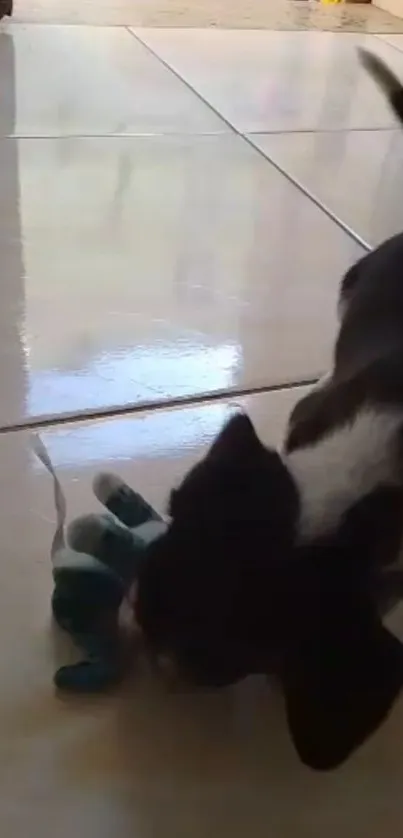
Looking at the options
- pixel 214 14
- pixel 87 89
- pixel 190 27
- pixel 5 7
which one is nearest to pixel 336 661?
pixel 87 89

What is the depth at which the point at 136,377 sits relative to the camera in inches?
36.7

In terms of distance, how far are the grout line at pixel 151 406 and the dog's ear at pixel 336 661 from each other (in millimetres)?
352

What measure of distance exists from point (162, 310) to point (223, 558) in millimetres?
519

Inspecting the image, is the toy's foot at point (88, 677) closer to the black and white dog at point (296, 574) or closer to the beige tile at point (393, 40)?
the black and white dog at point (296, 574)

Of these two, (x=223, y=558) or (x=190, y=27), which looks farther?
(x=190, y=27)

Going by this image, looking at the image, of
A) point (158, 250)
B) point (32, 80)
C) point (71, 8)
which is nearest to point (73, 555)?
point (158, 250)

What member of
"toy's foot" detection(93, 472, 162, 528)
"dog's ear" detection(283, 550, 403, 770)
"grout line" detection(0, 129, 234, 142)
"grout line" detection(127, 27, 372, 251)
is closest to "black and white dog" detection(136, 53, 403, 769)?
"dog's ear" detection(283, 550, 403, 770)

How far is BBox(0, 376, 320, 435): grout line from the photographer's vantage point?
856mm

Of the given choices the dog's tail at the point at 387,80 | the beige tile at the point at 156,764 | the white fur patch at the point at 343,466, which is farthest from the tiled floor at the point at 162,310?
the dog's tail at the point at 387,80

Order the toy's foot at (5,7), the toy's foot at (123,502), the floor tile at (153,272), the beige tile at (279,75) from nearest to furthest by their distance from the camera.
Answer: the toy's foot at (123,502), the floor tile at (153,272), the beige tile at (279,75), the toy's foot at (5,7)

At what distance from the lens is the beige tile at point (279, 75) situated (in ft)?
5.16

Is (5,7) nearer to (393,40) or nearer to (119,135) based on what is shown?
(119,135)

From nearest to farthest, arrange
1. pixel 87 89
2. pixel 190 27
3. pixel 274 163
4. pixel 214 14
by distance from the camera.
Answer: pixel 274 163 < pixel 87 89 < pixel 190 27 < pixel 214 14

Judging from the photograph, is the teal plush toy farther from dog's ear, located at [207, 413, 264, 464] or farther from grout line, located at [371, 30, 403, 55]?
grout line, located at [371, 30, 403, 55]
